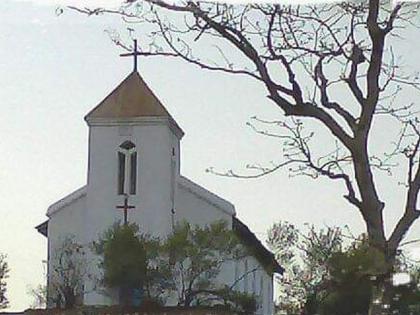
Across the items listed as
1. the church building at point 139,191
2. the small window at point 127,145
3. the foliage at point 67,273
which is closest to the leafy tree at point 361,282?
the church building at point 139,191

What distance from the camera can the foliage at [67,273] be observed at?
14.6ft

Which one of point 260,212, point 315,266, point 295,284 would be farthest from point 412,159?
point 260,212

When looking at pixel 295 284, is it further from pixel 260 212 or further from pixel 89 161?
pixel 89 161

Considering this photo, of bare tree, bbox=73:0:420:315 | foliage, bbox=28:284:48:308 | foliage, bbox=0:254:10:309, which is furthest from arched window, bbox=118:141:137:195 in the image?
bare tree, bbox=73:0:420:315

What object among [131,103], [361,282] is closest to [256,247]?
[131,103]

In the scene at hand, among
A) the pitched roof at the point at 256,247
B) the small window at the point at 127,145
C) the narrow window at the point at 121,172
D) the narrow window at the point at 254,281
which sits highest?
the small window at the point at 127,145

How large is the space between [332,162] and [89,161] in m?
2.32

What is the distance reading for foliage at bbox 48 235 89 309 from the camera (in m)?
4.44

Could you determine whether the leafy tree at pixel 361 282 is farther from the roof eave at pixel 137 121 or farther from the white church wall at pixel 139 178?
the white church wall at pixel 139 178

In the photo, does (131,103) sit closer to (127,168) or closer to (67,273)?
(127,168)

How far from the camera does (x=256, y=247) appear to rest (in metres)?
4.29

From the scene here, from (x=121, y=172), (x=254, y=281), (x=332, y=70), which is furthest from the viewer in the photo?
(x=121, y=172)

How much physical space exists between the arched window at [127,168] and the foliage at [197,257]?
0.44 meters

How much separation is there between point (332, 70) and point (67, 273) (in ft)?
8.19
